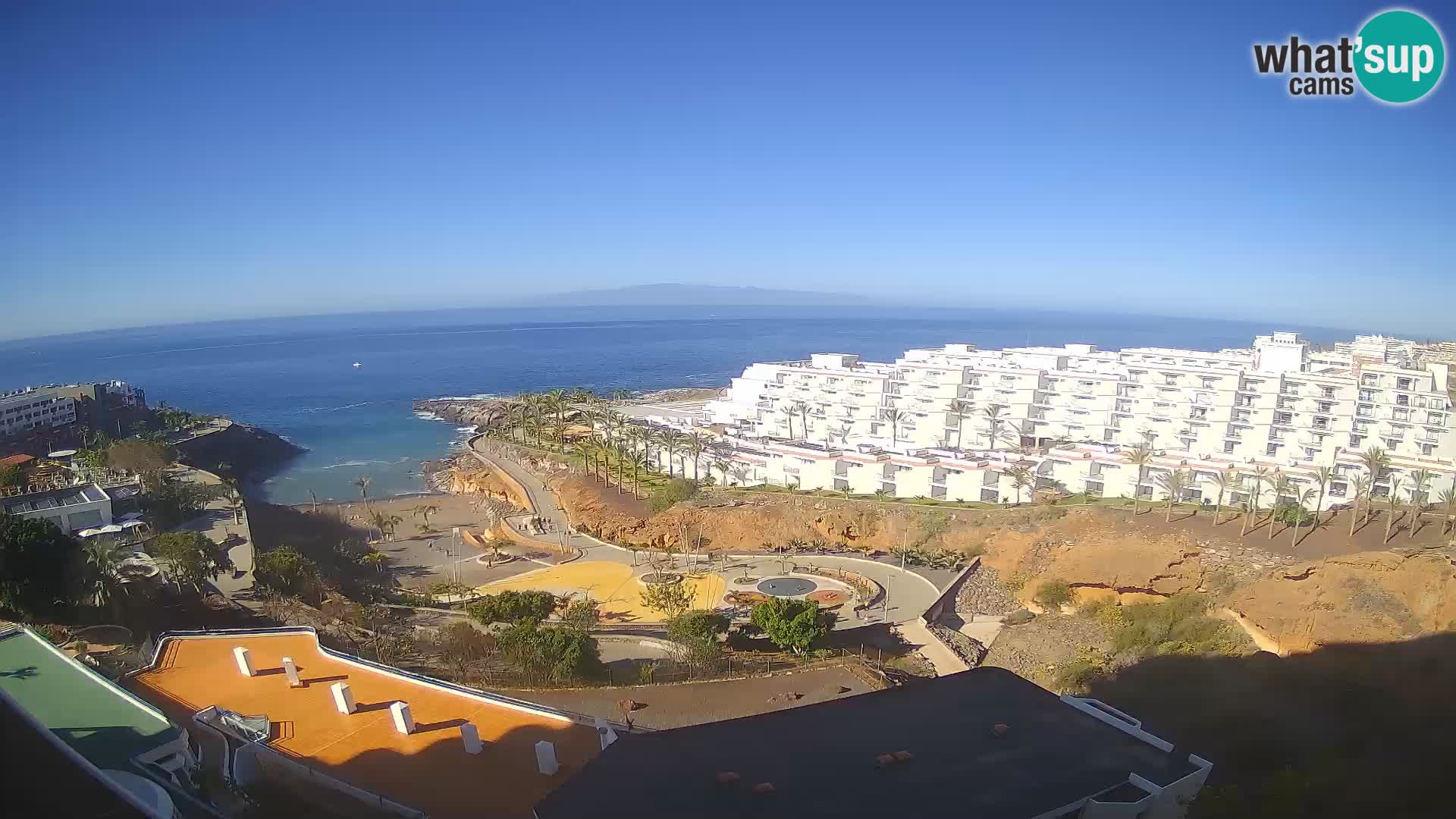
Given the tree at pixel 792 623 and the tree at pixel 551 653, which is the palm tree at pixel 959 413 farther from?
the tree at pixel 551 653

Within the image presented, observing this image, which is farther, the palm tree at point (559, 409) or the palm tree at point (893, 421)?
the palm tree at point (559, 409)

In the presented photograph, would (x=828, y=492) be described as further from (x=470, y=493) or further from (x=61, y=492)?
(x=61, y=492)

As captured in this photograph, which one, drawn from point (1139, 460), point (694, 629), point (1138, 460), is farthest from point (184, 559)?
point (1138, 460)

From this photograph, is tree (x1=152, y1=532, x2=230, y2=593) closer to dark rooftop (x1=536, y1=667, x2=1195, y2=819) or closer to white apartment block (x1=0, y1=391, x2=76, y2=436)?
dark rooftop (x1=536, y1=667, x2=1195, y2=819)

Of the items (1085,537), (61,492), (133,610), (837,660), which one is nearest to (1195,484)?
(1085,537)

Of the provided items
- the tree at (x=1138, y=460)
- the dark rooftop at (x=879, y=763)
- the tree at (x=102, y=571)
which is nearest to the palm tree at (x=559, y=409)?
the tree at (x=102, y=571)

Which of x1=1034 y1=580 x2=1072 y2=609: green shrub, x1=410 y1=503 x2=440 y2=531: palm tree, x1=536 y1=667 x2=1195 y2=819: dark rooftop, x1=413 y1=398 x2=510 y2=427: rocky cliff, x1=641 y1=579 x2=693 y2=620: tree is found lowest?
x1=1034 y1=580 x2=1072 y2=609: green shrub

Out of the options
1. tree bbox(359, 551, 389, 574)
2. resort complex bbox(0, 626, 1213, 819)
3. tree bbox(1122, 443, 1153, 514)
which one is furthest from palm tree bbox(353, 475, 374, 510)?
tree bbox(1122, 443, 1153, 514)
